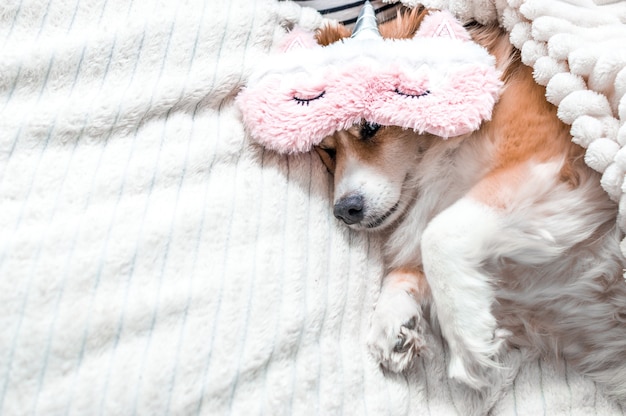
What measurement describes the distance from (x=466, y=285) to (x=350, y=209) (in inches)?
12.9

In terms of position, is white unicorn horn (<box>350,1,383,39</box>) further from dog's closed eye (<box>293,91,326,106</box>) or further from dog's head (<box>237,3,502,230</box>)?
dog's closed eye (<box>293,91,326,106</box>)

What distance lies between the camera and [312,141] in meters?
1.37

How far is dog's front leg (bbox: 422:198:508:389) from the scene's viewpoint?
1269 millimetres

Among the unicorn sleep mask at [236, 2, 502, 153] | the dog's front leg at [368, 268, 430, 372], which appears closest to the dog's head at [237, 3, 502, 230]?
the unicorn sleep mask at [236, 2, 502, 153]

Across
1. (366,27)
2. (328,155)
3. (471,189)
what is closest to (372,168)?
(328,155)

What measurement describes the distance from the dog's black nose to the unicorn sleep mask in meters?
0.16

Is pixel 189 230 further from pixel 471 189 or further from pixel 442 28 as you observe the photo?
pixel 442 28

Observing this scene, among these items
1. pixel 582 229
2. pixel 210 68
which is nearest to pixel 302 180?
pixel 210 68

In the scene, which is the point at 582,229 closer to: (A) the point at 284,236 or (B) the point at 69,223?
(A) the point at 284,236

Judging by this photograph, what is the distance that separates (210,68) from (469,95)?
64cm

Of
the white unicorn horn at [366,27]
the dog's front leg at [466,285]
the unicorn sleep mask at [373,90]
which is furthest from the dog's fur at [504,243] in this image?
the white unicorn horn at [366,27]

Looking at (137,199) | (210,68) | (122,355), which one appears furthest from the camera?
(210,68)

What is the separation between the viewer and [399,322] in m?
1.36

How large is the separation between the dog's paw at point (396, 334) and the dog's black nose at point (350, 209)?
233 mm
